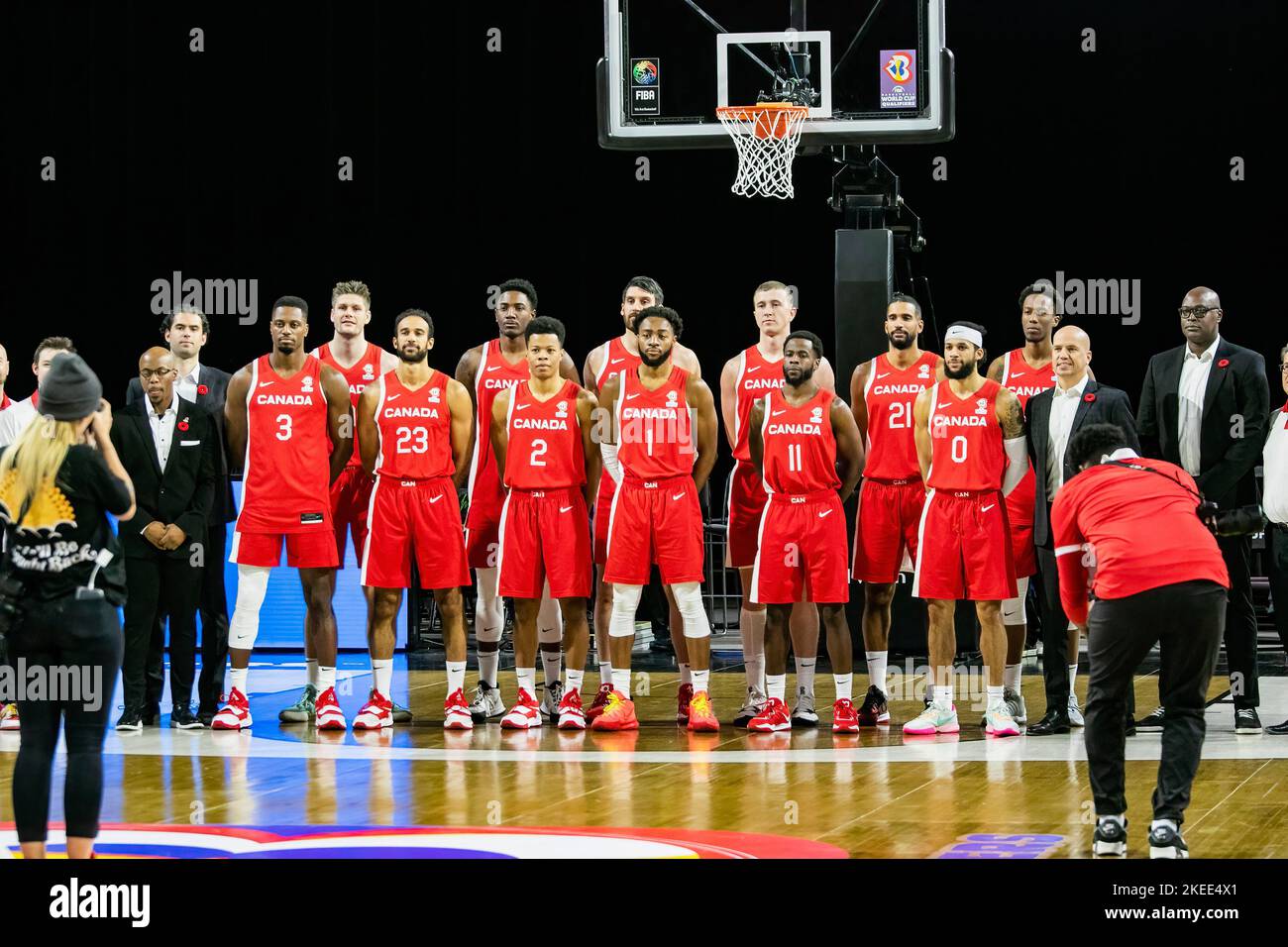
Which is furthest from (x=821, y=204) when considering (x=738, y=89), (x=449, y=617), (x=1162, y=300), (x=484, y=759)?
(x=484, y=759)

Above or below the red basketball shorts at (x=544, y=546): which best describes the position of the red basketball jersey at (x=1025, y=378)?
above

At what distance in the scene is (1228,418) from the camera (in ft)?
25.9

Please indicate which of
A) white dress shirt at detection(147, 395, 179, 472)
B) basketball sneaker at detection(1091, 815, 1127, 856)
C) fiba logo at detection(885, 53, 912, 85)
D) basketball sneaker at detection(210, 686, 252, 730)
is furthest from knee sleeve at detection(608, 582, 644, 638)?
fiba logo at detection(885, 53, 912, 85)

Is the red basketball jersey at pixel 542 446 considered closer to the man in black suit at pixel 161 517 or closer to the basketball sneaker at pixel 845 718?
the man in black suit at pixel 161 517

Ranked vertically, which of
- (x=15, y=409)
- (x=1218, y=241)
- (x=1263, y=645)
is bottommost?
(x=1263, y=645)

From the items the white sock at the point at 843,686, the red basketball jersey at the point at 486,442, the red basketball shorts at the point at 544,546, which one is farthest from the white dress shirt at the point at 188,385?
the white sock at the point at 843,686

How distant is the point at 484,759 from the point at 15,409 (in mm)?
3212

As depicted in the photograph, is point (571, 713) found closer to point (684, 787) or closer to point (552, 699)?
point (552, 699)

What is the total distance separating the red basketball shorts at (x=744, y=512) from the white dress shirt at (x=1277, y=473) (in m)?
2.38

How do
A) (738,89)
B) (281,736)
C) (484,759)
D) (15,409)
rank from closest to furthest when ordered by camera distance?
(484,759), (281,736), (15,409), (738,89)

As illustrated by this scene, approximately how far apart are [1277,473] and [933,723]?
196 centimetres

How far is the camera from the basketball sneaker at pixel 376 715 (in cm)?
827
